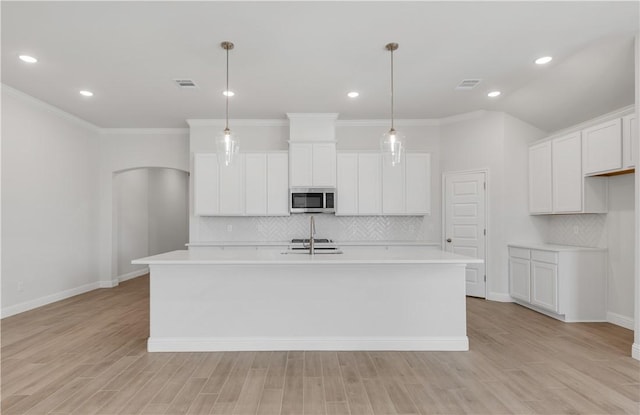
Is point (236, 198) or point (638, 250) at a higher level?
point (236, 198)

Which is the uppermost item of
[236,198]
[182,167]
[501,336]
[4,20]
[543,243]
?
[4,20]

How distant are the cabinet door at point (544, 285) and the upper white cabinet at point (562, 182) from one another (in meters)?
0.79

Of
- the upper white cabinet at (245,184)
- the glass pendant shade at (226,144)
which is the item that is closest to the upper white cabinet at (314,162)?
the upper white cabinet at (245,184)

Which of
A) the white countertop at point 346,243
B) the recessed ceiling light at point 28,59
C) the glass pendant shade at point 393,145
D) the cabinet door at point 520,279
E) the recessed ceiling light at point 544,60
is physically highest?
the recessed ceiling light at point 544,60

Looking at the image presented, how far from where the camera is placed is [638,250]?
3.14 meters

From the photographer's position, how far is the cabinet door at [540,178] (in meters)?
4.88

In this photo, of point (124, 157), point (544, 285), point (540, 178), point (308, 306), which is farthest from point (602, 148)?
point (124, 157)

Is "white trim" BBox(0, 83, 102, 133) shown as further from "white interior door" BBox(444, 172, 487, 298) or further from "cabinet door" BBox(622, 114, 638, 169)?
"cabinet door" BBox(622, 114, 638, 169)

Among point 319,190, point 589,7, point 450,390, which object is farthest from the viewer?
point 319,190

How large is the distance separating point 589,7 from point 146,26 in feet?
12.0

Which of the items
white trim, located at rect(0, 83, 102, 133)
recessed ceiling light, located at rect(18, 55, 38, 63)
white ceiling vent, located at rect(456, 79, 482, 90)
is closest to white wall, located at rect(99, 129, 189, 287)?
white trim, located at rect(0, 83, 102, 133)

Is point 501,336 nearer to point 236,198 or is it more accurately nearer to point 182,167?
point 236,198

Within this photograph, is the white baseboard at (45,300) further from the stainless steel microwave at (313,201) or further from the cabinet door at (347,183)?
the cabinet door at (347,183)

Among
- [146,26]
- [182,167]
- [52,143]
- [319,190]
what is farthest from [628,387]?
[52,143]
